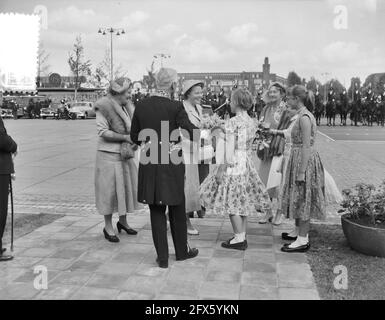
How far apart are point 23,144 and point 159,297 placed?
13549 millimetres

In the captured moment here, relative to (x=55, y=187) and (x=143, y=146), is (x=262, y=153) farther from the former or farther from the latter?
(x=55, y=187)

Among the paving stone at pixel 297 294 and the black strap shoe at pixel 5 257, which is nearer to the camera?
the paving stone at pixel 297 294

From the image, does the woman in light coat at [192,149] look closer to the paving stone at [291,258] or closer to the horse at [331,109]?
the paving stone at [291,258]

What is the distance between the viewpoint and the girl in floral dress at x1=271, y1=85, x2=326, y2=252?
187 inches

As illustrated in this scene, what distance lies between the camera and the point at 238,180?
495 cm

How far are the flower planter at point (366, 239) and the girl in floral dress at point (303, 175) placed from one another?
318 millimetres

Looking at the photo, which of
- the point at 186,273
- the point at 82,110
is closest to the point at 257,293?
the point at 186,273

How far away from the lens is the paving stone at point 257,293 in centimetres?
375

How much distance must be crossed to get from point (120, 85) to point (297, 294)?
2769mm

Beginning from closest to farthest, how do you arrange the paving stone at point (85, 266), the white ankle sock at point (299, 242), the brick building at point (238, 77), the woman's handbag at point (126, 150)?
the paving stone at point (85, 266) → the white ankle sock at point (299, 242) → the woman's handbag at point (126, 150) → the brick building at point (238, 77)

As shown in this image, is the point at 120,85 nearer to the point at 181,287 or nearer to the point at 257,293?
the point at 181,287

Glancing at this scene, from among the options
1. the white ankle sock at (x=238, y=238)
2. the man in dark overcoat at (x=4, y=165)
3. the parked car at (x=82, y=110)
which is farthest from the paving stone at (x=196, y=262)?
the parked car at (x=82, y=110)

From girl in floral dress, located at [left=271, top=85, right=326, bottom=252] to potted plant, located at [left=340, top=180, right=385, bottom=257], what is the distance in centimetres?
30

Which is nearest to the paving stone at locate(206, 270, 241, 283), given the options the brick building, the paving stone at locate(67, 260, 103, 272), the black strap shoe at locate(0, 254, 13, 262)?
the paving stone at locate(67, 260, 103, 272)
